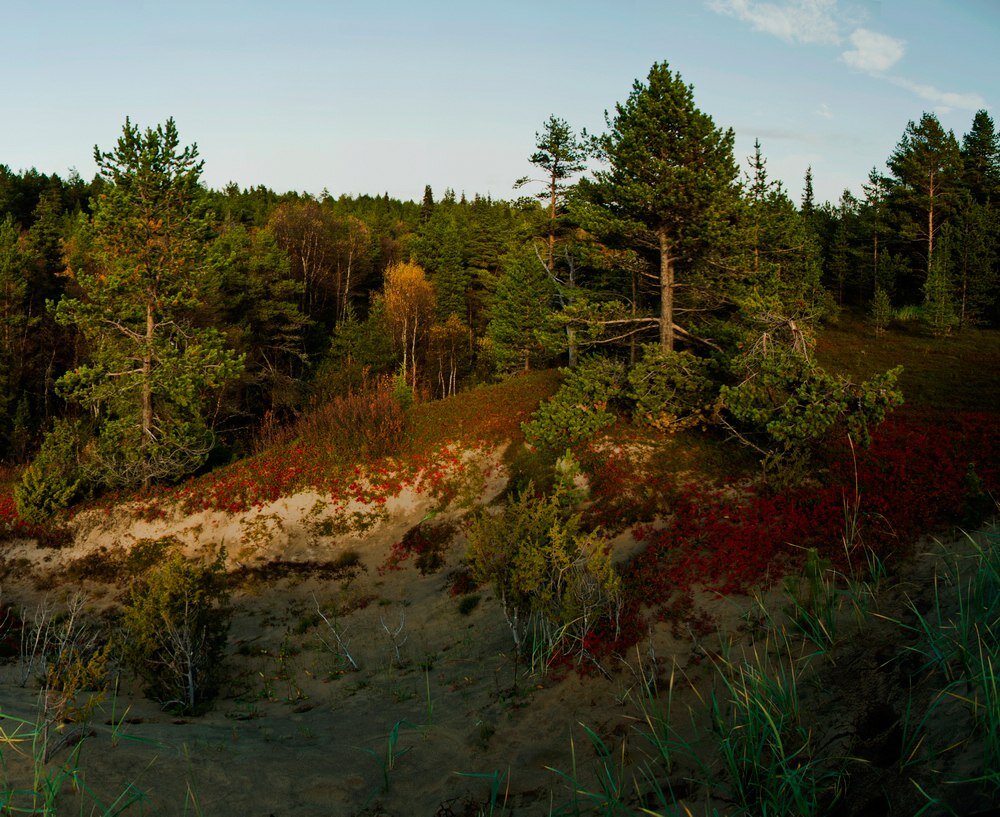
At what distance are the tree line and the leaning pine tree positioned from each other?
0.08 meters

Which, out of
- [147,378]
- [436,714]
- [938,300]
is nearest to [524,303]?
[147,378]

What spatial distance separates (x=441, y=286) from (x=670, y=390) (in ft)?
130

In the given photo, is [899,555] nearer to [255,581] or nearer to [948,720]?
[948,720]

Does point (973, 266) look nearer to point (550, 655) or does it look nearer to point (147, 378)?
point (550, 655)

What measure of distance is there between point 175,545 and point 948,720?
19.2 metres

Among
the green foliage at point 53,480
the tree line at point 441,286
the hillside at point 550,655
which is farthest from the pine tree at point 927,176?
the green foliage at point 53,480

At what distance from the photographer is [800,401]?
470 inches

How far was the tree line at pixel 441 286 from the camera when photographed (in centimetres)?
1616

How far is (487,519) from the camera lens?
979cm

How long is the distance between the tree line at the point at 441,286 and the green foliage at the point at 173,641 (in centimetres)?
1090

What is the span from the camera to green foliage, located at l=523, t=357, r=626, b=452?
15.9m

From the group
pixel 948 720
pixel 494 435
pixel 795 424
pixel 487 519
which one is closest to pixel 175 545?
pixel 494 435

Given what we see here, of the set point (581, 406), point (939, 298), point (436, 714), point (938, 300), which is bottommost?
point (436, 714)

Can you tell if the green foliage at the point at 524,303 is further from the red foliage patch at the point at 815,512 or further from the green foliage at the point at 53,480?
the green foliage at the point at 53,480
